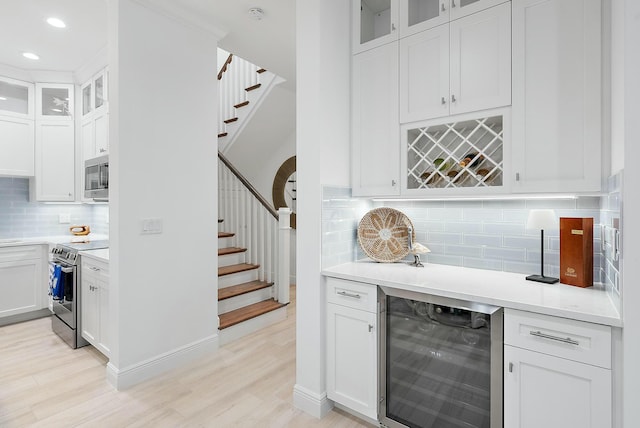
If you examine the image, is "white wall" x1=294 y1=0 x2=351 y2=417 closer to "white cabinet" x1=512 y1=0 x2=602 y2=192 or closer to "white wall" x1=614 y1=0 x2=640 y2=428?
"white cabinet" x1=512 y1=0 x2=602 y2=192

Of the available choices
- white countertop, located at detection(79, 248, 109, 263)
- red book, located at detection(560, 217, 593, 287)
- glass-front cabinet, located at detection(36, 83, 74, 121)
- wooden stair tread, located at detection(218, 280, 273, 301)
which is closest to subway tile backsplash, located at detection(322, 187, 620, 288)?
red book, located at detection(560, 217, 593, 287)

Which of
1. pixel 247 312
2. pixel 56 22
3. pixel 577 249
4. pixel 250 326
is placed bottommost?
pixel 250 326

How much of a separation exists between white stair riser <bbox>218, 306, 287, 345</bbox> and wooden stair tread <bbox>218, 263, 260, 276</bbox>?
1.98ft

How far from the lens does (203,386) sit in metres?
2.43

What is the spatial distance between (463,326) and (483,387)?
0.28 metres

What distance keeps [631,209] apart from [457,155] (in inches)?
36.7

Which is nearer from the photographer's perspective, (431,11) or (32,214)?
(431,11)

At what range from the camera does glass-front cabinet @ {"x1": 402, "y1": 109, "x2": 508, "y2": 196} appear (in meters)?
1.81

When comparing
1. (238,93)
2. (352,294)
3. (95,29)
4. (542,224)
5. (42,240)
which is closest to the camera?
(542,224)

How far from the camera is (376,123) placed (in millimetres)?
2199

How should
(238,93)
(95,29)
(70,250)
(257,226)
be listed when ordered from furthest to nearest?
(238,93) → (257,226) → (70,250) → (95,29)

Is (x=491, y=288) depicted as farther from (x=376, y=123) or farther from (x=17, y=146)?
(x=17, y=146)

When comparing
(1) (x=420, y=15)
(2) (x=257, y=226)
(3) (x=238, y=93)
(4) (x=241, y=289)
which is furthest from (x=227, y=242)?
(1) (x=420, y=15)

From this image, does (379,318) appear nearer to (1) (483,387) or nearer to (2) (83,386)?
(1) (483,387)
